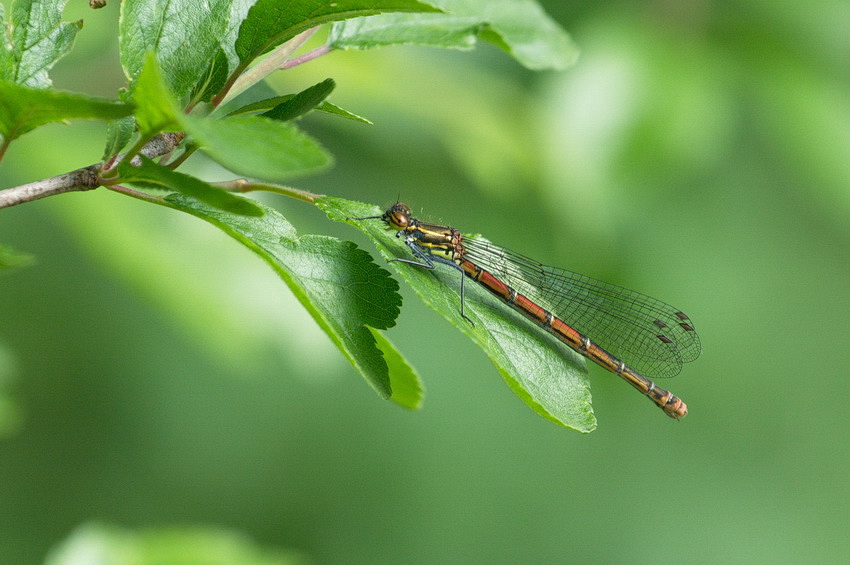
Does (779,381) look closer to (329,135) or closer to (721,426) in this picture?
(721,426)

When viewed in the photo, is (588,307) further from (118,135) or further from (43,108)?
(43,108)

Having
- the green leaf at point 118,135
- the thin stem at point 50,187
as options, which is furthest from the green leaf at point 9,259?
the green leaf at point 118,135

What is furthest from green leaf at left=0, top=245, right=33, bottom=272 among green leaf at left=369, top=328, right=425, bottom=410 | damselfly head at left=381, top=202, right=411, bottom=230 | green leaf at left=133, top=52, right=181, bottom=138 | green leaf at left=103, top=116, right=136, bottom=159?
damselfly head at left=381, top=202, right=411, bottom=230

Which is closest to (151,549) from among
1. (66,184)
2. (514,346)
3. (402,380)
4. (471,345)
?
(402,380)

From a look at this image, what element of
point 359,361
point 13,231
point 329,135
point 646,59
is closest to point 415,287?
point 359,361

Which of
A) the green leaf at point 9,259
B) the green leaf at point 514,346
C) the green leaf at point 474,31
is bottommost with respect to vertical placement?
the green leaf at point 9,259

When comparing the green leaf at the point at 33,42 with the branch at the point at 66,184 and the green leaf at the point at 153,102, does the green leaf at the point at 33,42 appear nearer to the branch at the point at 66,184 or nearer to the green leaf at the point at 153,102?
the branch at the point at 66,184
